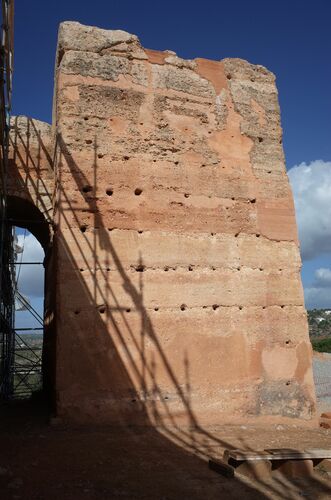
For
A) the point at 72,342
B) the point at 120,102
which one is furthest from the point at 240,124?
the point at 72,342

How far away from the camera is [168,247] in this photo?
780 centimetres

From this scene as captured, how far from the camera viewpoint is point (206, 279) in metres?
7.91

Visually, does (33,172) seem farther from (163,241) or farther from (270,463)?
(270,463)

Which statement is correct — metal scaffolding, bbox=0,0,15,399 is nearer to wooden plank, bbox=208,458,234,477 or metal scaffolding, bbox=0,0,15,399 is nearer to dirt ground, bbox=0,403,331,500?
dirt ground, bbox=0,403,331,500

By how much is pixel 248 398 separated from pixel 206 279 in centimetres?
204

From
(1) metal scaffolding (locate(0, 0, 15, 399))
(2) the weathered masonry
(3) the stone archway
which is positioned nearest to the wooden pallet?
(2) the weathered masonry

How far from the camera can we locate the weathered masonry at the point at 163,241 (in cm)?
715

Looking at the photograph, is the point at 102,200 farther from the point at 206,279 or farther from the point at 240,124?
the point at 240,124

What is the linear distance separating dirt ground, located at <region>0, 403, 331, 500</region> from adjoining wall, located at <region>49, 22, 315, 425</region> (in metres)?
0.54

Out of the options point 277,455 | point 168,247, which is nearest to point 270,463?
point 277,455

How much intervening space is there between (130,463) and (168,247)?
3.52 metres

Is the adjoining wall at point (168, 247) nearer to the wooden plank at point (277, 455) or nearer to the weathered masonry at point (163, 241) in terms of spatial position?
the weathered masonry at point (163, 241)

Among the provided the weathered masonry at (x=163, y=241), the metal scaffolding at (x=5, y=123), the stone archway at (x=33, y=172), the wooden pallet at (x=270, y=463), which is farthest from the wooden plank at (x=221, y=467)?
the metal scaffolding at (x=5, y=123)

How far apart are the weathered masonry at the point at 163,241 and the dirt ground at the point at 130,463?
21.4 inches
